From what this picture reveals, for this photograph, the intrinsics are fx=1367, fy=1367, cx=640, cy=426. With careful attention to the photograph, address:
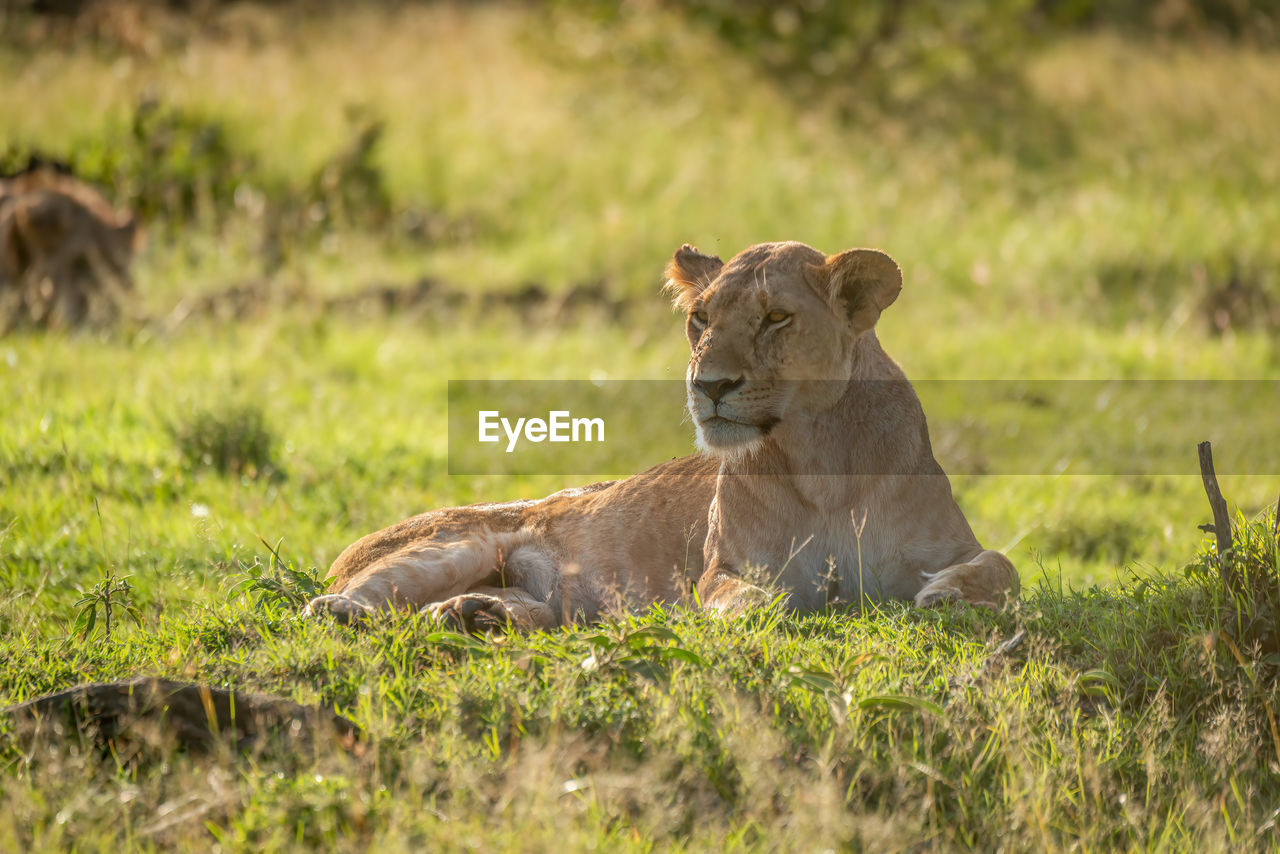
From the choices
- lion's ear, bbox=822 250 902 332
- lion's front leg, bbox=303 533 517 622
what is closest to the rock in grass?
lion's front leg, bbox=303 533 517 622

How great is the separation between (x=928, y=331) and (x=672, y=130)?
6.50 metres

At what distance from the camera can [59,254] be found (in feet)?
37.1

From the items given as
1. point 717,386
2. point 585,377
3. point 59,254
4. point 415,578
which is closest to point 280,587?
point 415,578

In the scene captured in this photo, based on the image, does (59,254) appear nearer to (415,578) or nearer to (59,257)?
(59,257)

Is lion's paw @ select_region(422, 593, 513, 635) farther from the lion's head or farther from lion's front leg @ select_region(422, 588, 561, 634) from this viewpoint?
the lion's head

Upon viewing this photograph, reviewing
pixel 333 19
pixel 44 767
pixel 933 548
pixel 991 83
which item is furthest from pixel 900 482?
pixel 333 19

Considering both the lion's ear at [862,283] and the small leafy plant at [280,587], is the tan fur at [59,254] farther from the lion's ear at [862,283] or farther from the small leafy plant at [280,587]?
the lion's ear at [862,283]

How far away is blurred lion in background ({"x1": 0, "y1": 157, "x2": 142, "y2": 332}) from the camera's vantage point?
36.2ft

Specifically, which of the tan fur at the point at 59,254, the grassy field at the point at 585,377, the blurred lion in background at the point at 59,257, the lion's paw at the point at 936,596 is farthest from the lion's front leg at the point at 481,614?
the blurred lion in background at the point at 59,257

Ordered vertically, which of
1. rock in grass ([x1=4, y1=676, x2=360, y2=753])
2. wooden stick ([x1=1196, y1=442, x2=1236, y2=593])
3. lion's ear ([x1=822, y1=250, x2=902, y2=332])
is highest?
lion's ear ([x1=822, y1=250, x2=902, y2=332])

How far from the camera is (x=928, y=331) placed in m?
13.2

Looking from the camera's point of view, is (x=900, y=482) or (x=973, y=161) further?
(x=973, y=161)

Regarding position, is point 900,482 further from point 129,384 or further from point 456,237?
point 456,237

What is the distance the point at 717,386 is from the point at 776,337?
316mm
